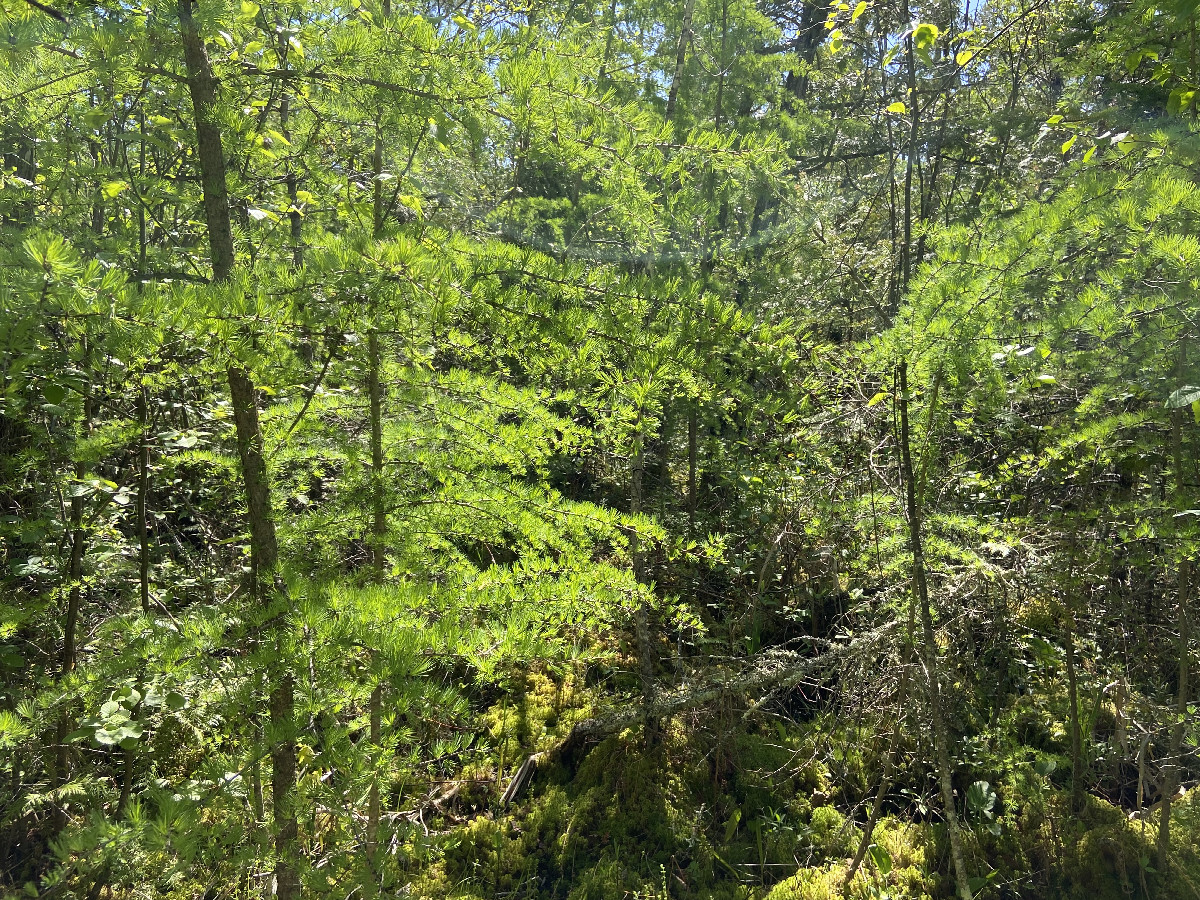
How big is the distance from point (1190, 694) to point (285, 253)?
557 cm

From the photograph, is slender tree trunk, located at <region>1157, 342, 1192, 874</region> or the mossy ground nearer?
slender tree trunk, located at <region>1157, 342, 1192, 874</region>

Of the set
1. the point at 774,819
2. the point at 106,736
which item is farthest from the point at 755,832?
the point at 106,736

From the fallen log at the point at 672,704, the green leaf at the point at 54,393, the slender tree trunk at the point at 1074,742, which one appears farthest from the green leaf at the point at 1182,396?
the green leaf at the point at 54,393

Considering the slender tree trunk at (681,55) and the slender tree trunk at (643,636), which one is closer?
the slender tree trunk at (643,636)

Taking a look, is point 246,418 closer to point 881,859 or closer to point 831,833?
point 881,859

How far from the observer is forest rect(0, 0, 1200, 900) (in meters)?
1.67

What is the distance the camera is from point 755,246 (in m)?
5.96

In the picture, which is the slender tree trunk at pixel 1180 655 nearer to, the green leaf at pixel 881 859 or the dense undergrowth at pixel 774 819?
the dense undergrowth at pixel 774 819

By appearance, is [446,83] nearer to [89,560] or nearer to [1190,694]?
[89,560]

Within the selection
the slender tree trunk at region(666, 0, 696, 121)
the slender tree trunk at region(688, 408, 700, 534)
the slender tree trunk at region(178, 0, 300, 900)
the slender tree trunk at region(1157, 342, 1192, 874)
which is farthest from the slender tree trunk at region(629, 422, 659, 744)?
the slender tree trunk at region(666, 0, 696, 121)

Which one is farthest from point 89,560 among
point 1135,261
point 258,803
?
point 1135,261

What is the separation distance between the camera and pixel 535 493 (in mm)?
2115

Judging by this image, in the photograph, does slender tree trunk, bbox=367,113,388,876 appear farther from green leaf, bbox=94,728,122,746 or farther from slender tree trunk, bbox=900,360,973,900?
slender tree trunk, bbox=900,360,973,900

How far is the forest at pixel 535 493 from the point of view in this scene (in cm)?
167
